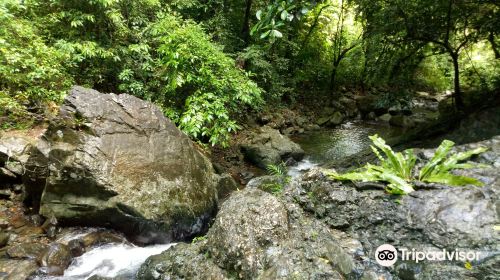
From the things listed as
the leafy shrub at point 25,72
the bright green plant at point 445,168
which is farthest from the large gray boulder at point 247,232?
the leafy shrub at point 25,72

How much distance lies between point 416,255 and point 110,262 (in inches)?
172

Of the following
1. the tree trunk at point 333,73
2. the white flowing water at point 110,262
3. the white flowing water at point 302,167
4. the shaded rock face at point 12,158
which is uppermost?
the tree trunk at point 333,73

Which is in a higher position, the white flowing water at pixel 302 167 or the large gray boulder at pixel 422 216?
the large gray boulder at pixel 422 216

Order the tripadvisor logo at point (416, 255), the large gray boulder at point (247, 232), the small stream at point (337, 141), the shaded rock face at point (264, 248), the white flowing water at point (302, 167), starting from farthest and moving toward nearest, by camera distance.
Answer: the small stream at point (337, 141), the white flowing water at point (302, 167), the large gray boulder at point (247, 232), the shaded rock face at point (264, 248), the tripadvisor logo at point (416, 255)

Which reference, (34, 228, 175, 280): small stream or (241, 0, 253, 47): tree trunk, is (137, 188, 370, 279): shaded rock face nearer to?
(34, 228, 175, 280): small stream

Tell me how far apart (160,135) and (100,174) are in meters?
1.36

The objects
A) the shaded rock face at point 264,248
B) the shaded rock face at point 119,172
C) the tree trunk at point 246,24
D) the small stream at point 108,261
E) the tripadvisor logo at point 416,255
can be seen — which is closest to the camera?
the tripadvisor logo at point 416,255

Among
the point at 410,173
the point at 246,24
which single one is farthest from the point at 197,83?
the point at 246,24

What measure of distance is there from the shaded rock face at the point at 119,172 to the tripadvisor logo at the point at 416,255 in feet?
12.1

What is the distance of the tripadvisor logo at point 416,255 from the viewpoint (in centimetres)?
291

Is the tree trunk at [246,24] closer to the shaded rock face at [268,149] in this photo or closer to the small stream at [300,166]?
the shaded rock face at [268,149]

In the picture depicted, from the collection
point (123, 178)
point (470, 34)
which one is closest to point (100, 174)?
point (123, 178)

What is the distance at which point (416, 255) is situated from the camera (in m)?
3.08

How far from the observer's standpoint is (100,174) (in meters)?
5.43
